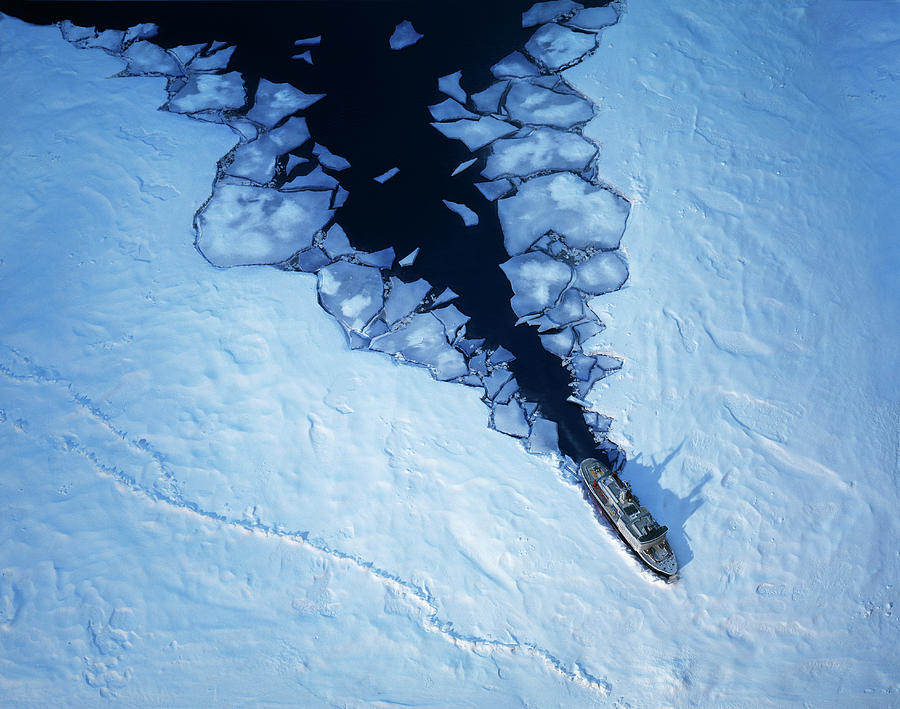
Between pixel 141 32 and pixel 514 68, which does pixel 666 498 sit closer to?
pixel 514 68

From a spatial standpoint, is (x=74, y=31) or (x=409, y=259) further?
(x=74, y=31)

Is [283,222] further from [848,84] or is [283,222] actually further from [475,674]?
[848,84]

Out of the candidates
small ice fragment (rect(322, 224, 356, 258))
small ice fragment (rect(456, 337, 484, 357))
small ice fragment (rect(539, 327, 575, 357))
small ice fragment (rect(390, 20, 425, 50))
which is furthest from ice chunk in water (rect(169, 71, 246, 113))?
small ice fragment (rect(539, 327, 575, 357))

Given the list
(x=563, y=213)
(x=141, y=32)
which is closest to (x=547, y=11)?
(x=563, y=213)

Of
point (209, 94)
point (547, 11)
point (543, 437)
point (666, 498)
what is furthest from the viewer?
point (547, 11)

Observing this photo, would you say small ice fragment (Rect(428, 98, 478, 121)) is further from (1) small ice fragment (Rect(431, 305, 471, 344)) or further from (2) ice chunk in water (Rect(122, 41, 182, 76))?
(2) ice chunk in water (Rect(122, 41, 182, 76))
